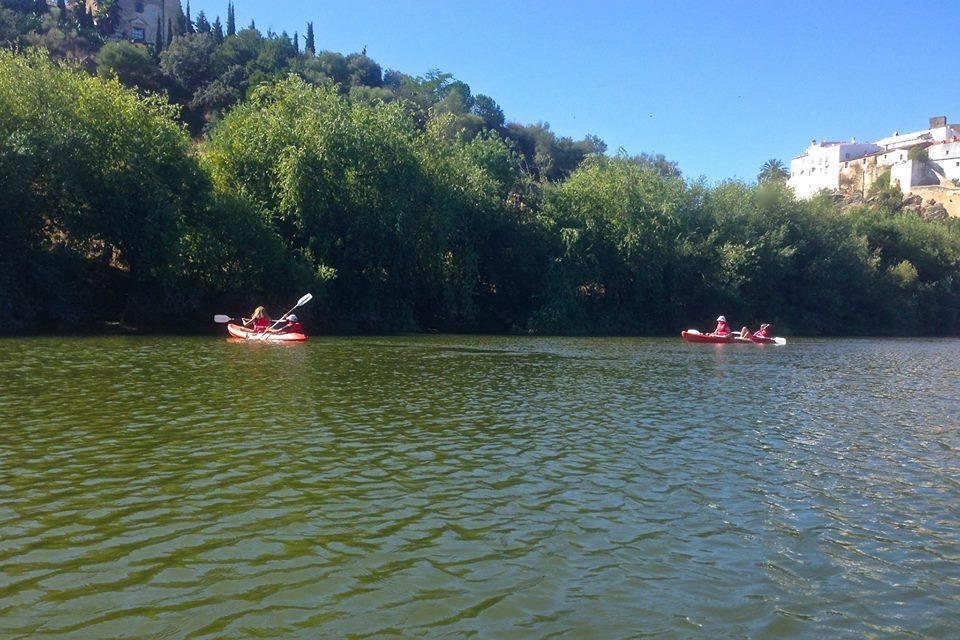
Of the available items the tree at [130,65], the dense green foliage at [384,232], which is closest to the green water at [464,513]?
the dense green foliage at [384,232]

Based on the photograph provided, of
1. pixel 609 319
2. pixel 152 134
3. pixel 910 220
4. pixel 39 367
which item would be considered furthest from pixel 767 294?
pixel 39 367

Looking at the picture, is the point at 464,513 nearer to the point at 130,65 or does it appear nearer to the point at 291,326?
the point at 291,326

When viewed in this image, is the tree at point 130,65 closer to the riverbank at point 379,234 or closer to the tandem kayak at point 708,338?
the riverbank at point 379,234

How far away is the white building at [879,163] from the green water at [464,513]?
347 feet

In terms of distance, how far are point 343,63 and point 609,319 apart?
Result: 3309 inches

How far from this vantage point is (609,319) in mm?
55969

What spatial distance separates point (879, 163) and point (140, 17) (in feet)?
418

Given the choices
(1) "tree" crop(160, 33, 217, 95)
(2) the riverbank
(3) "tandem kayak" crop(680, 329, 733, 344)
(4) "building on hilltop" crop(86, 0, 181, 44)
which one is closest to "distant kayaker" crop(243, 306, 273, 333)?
(2) the riverbank

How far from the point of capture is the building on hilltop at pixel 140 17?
121 m

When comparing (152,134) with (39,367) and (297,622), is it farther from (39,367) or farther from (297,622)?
(297,622)

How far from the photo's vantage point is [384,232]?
147ft

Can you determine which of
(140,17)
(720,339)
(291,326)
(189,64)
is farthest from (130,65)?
(720,339)

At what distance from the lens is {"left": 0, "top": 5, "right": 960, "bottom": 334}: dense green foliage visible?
121 ft

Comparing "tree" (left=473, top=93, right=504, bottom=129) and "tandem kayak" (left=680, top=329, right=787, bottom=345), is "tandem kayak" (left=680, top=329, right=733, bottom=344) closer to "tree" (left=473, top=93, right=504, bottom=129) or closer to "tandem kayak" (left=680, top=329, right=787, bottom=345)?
"tandem kayak" (left=680, top=329, right=787, bottom=345)
